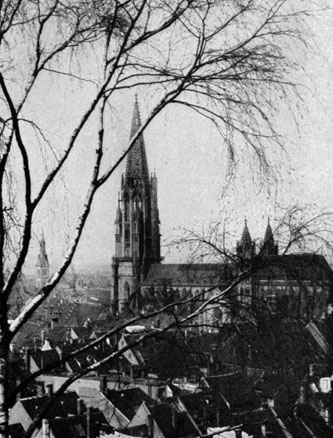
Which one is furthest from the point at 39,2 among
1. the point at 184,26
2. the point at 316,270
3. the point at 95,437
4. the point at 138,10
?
the point at 95,437

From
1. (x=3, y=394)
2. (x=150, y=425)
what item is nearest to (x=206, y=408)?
(x=150, y=425)

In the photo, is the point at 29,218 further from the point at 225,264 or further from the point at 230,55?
the point at 230,55

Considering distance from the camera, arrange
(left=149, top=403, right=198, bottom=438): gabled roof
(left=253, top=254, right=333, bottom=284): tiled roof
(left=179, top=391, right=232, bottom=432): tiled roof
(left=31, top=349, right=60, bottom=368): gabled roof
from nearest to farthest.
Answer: (left=253, top=254, right=333, bottom=284): tiled roof → (left=179, top=391, right=232, bottom=432): tiled roof → (left=149, top=403, right=198, bottom=438): gabled roof → (left=31, top=349, right=60, bottom=368): gabled roof

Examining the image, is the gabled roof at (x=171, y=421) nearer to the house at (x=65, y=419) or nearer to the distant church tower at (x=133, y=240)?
the house at (x=65, y=419)

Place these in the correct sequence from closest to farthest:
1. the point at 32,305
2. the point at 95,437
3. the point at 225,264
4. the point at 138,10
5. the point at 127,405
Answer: the point at 32,305, the point at 138,10, the point at 225,264, the point at 95,437, the point at 127,405

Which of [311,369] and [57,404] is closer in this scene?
[57,404]

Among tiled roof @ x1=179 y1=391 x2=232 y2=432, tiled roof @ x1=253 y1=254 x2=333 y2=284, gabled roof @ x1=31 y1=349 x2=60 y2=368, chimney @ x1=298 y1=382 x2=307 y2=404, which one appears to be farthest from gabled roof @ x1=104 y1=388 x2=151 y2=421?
tiled roof @ x1=253 y1=254 x2=333 y2=284

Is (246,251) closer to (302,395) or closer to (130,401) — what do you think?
(302,395)

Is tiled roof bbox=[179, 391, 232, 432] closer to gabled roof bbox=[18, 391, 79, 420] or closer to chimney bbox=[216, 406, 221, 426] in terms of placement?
chimney bbox=[216, 406, 221, 426]

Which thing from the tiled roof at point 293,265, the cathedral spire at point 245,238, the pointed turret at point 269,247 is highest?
the cathedral spire at point 245,238

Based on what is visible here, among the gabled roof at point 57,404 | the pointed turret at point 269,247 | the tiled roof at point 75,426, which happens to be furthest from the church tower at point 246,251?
the gabled roof at point 57,404

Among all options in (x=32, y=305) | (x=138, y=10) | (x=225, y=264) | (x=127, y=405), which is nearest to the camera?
(x=32, y=305)
